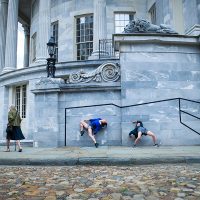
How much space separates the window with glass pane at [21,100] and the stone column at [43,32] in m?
2.47

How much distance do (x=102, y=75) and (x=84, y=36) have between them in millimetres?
13602

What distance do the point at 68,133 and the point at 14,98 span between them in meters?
12.4

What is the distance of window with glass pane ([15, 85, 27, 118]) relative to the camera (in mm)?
22344

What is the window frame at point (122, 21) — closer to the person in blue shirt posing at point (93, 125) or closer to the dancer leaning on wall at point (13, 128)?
the person in blue shirt posing at point (93, 125)

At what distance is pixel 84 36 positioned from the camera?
2492 cm

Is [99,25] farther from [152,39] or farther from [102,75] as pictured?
[102,75]

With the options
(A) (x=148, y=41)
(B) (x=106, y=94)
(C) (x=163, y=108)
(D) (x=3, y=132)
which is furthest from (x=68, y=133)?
(D) (x=3, y=132)

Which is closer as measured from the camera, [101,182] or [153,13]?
[101,182]

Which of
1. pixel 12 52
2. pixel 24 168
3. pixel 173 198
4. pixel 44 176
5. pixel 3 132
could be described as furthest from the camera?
pixel 12 52

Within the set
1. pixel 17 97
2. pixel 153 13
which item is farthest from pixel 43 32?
pixel 153 13

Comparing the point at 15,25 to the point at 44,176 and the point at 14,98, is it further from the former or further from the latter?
the point at 44,176

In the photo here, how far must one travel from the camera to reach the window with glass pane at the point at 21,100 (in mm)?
22344

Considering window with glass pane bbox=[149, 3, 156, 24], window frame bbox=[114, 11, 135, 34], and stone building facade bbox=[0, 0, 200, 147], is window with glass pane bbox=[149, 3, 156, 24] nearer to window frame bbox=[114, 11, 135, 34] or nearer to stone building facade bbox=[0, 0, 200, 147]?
window frame bbox=[114, 11, 135, 34]

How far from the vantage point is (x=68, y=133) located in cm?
1187
